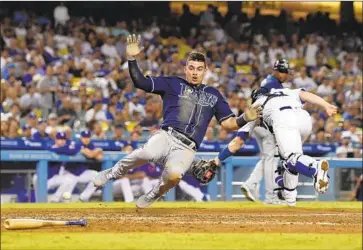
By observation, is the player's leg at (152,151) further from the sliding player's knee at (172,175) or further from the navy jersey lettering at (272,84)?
the navy jersey lettering at (272,84)

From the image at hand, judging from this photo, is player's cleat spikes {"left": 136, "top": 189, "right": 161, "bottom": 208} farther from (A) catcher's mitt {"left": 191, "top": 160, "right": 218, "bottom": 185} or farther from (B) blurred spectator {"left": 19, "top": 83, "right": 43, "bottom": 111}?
(B) blurred spectator {"left": 19, "top": 83, "right": 43, "bottom": 111}

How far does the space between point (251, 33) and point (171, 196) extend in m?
10.8

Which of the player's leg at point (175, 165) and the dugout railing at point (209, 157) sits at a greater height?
the player's leg at point (175, 165)

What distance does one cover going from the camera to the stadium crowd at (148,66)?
1948 centimetres

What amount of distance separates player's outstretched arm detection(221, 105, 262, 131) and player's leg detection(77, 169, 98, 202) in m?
5.76

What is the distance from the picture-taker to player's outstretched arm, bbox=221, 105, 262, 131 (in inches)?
423

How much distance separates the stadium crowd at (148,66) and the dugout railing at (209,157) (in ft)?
1.85

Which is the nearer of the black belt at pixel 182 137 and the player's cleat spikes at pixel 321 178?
the black belt at pixel 182 137

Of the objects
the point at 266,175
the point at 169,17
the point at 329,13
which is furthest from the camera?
the point at 329,13

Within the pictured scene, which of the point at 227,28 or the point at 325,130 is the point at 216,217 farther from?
the point at 227,28

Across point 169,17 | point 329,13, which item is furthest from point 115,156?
point 329,13

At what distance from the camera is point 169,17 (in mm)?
27047

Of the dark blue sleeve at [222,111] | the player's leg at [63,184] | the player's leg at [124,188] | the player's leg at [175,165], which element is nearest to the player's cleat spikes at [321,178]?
the dark blue sleeve at [222,111]

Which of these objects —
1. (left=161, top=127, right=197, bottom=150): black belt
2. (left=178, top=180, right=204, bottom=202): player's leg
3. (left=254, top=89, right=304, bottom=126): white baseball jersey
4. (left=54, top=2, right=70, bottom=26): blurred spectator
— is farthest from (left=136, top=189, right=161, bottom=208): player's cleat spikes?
(left=54, top=2, right=70, bottom=26): blurred spectator
